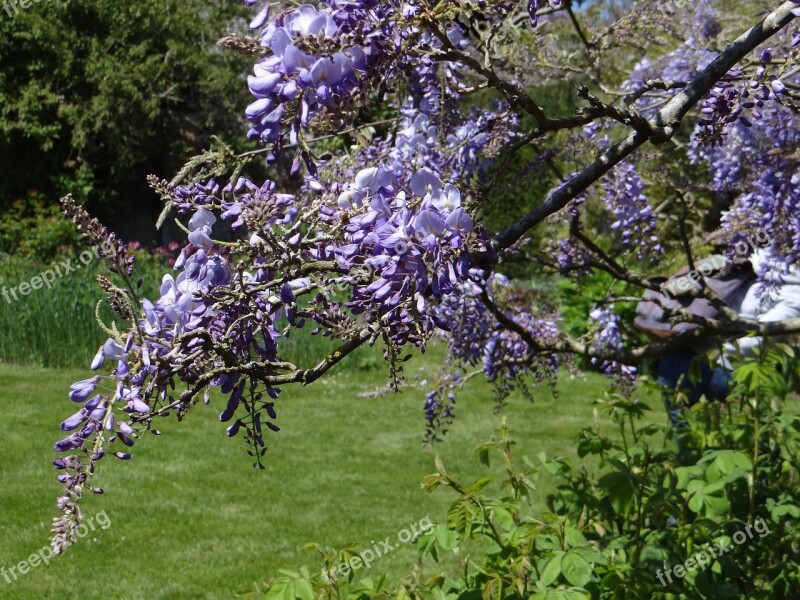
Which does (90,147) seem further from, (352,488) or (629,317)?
(352,488)

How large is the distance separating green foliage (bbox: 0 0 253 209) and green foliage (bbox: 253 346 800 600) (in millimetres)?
10711

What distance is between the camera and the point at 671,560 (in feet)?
7.86

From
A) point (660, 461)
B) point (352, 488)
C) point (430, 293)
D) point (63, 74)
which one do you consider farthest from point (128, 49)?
point (430, 293)

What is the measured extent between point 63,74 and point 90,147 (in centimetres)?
100

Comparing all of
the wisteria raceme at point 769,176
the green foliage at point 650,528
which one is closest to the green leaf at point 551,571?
the green foliage at point 650,528

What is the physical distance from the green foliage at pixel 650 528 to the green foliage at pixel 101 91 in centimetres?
1071

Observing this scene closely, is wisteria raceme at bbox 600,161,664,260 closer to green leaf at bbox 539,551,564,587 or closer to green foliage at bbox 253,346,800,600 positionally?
green foliage at bbox 253,346,800,600

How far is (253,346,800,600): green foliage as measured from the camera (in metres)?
2.16

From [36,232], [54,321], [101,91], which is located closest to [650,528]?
[54,321]

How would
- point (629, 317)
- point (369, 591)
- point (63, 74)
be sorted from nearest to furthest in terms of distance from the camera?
point (369, 591) → point (629, 317) → point (63, 74)

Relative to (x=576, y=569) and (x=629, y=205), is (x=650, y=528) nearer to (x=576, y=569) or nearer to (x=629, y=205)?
(x=576, y=569)

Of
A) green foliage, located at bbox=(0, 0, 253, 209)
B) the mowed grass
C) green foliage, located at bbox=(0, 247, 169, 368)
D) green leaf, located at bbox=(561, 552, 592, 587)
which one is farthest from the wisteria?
green foliage, located at bbox=(0, 0, 253, 209)

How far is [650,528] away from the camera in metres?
2.74

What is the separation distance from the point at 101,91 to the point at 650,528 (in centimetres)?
1169
